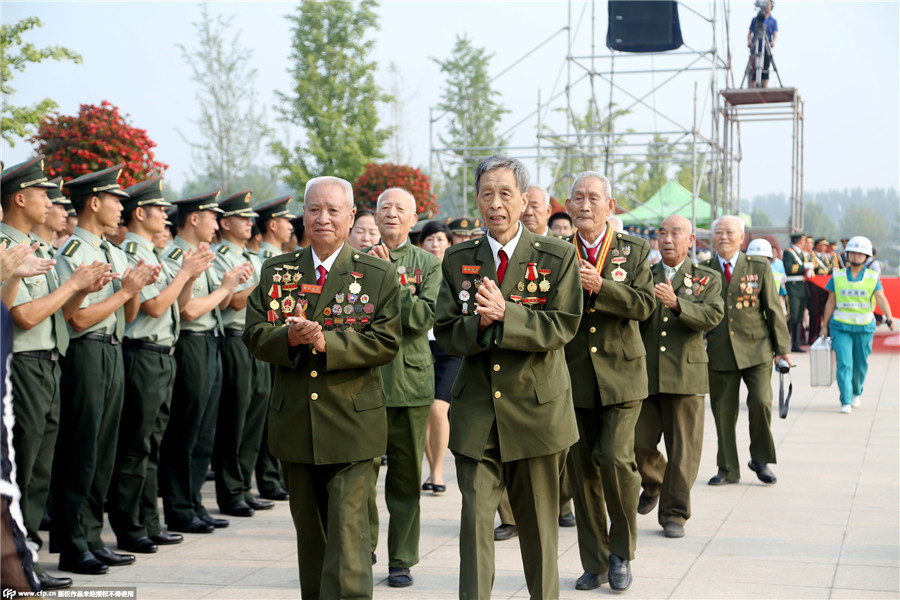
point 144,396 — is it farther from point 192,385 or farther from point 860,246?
point 860,246

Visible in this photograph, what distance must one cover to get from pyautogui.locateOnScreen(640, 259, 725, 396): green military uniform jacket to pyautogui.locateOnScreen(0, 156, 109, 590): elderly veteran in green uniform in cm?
373

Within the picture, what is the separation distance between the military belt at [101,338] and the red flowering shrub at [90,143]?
6.39m

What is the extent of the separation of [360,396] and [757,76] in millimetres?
17490

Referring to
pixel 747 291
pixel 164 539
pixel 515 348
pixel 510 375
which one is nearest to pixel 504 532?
pixel 164 539

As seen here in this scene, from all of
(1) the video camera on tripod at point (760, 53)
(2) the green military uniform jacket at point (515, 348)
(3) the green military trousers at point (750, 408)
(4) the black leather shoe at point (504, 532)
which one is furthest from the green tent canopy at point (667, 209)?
(2) the green military uniform jacket at point (515, 348)

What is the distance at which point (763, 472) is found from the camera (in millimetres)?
8484

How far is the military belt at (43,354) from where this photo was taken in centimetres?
539

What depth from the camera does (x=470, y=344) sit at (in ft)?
14.3

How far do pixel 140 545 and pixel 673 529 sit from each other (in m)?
3.43

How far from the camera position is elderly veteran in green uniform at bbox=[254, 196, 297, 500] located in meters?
8.02

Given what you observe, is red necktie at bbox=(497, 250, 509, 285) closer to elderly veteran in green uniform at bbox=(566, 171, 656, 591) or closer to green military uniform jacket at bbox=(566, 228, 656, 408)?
elderly veteran in green uniform at bbox=(566, 171, 656, 591)

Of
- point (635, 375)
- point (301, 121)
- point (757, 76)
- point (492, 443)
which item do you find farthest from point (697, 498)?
point (301, 121)

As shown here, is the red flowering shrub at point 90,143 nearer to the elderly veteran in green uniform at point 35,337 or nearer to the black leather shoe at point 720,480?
the elderly veteran in green uniform at point 35,337

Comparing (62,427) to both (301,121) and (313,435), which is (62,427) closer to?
(313,435)
